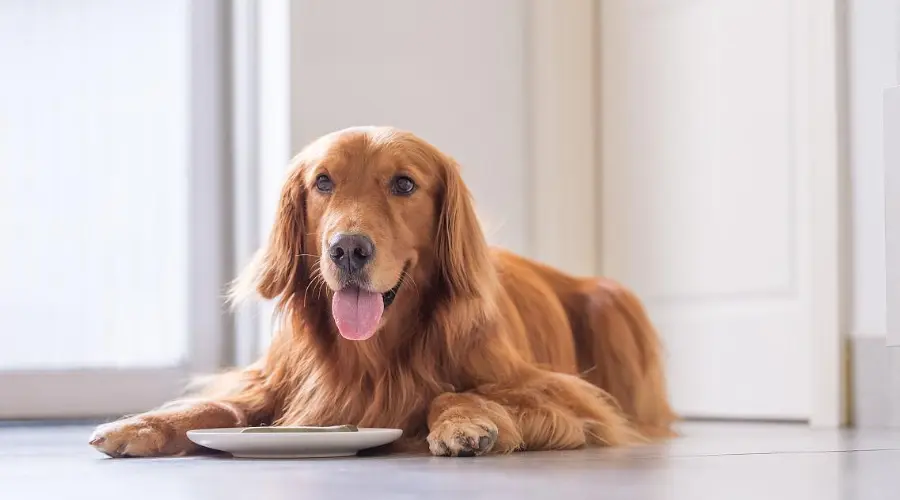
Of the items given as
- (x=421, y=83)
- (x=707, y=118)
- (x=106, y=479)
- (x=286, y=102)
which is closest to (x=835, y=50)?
(x=707, y=118)

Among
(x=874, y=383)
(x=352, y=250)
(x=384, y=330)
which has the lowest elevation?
(x=874, y=383)

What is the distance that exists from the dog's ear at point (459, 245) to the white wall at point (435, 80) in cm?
119

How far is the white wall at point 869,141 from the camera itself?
9.61 ft

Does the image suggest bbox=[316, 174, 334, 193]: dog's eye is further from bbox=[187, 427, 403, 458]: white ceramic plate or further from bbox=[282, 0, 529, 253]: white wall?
bbox=[282, 0, 529, 253]: white wall

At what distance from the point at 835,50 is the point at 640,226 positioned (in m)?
0.96

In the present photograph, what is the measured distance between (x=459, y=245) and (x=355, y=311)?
24 cm

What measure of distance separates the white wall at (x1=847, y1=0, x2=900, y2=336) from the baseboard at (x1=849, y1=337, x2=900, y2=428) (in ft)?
0.12

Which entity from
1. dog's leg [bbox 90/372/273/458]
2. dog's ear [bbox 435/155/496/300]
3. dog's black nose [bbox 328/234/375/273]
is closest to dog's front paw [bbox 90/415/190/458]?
dog's leg [bbox 90/372/273/458]

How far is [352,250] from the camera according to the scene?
6.79 ft

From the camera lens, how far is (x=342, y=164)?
2186mm

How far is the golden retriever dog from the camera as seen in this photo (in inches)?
83.4

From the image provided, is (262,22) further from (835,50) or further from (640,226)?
(835,50)

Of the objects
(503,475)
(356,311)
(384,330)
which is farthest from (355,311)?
(503,475)

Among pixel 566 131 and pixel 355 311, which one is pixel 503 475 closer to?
pixel 355 311
